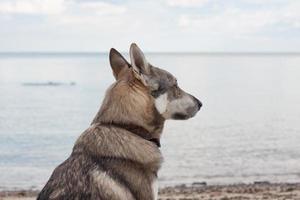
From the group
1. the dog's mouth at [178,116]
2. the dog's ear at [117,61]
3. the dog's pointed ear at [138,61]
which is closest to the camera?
the dog's pointed ear at [138,61]

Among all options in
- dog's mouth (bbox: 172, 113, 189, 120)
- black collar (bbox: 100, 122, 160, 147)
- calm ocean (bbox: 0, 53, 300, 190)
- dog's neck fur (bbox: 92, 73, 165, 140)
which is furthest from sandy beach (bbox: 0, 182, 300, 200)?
dog's neck fur (bbox: 92, 73, 165, 140)

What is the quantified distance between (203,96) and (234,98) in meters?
3.51

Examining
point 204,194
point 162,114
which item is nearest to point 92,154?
point 162,114

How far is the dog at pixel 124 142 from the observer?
5541mm

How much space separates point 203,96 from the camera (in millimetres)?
70125

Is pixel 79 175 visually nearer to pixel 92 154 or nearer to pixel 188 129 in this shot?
pixel 92 154

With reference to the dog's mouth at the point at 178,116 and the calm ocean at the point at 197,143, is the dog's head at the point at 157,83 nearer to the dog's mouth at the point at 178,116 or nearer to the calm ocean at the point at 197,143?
the dog's mouth at the point at 178,116

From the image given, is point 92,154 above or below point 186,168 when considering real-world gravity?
above

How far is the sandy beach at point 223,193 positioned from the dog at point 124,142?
11383 millimetres

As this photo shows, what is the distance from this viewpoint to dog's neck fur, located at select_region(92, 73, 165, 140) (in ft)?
19.8

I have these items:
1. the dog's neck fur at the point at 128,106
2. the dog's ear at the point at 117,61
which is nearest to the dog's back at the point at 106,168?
the dog's neck fur at the point at 128,106

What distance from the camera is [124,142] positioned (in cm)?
599

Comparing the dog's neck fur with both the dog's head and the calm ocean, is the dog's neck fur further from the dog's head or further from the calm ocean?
the calm ocean

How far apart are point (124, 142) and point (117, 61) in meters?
0.95
